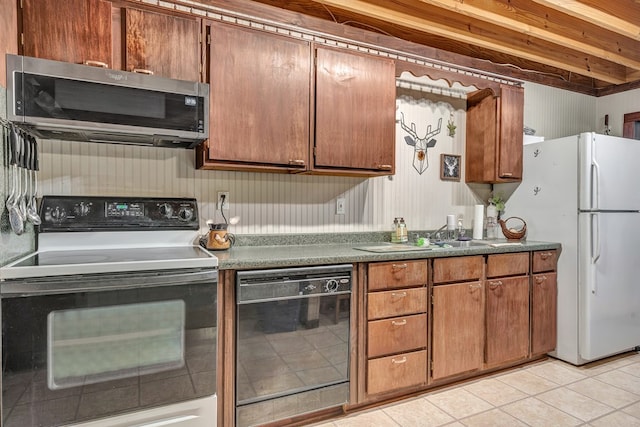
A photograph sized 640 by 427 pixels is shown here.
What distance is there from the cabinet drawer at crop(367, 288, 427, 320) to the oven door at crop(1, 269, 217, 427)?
0.91 m

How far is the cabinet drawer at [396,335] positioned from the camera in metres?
2.18

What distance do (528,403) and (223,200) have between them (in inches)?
90.4

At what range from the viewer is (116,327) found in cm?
156

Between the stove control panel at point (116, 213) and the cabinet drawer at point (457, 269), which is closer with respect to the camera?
the stove control panel at point (116, 213)

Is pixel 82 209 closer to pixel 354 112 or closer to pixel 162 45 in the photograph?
→ pixel 162 45

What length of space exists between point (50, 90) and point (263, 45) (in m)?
1.10

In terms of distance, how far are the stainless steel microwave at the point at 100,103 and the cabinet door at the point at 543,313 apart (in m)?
2.65

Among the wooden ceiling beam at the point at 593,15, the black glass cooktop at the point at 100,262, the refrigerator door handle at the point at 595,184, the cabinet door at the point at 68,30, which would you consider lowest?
the black glass cooktop at the point at 100,262

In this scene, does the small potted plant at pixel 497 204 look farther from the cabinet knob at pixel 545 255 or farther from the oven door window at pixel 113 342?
the oven door window at pixel 113 342

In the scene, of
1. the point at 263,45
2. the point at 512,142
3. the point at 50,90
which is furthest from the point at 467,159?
the point at 50,90

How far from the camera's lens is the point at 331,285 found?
2.05m

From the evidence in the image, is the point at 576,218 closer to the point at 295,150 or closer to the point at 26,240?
the point at 295,150

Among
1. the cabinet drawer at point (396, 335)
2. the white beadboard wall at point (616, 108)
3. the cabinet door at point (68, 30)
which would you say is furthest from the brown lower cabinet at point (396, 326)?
the white beadboard wall at point (616, 108)

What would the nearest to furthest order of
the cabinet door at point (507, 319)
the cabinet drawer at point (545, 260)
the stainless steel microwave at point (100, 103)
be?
1. the stainless steel microwave at point (100, 103)
2. the cabinet door at point (507, 319)
3. the cabinet drawer at point (545, 260)
